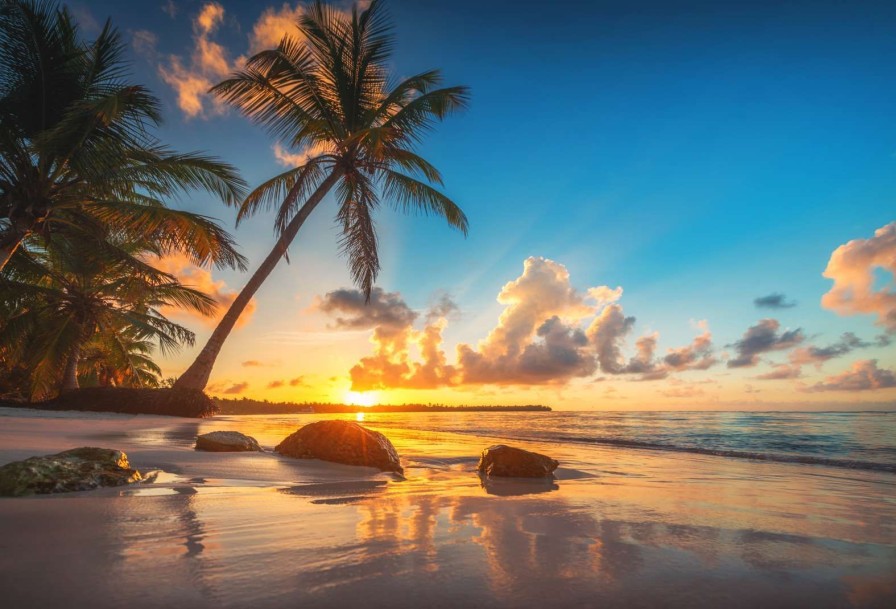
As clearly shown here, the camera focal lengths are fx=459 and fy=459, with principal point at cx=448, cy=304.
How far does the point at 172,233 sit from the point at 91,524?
989cm

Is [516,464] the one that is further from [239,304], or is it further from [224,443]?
[239,304]

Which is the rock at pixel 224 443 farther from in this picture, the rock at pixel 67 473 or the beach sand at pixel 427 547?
the rock at pixel 67 473

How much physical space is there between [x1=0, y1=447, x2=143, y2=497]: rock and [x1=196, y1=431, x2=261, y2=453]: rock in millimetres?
1915

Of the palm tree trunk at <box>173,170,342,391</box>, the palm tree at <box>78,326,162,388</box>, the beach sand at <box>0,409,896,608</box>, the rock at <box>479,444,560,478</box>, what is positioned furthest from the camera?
the palm tree at <box>78,326,162,388</box>

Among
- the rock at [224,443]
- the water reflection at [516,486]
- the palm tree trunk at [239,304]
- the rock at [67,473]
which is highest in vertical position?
the palm tree trunk at [239,304]

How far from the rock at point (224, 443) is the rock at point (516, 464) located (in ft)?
8.97

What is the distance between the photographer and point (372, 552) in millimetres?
1687

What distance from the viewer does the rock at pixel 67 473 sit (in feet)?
8.38

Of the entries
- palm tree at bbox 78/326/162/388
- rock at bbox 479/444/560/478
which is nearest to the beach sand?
rock at bbox 479/444/560/478

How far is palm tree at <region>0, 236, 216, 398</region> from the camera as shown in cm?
1244

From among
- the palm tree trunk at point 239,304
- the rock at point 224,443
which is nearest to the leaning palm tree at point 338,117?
the palm tree trunk at point 239,304

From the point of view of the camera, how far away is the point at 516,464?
4.63 m

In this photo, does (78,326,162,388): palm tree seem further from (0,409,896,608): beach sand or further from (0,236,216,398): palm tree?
(0,409,896,608): beach sand

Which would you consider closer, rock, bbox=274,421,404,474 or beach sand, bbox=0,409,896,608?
beach sand, bbox=0,409,896,608
